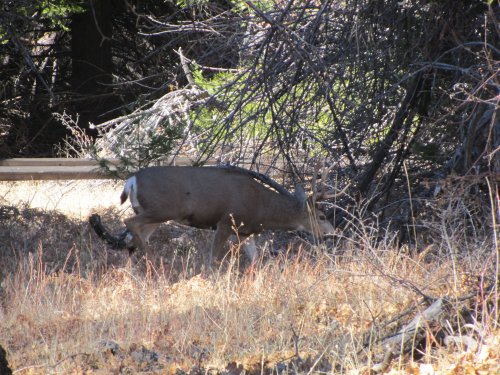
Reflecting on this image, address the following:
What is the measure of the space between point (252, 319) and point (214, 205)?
394 cm

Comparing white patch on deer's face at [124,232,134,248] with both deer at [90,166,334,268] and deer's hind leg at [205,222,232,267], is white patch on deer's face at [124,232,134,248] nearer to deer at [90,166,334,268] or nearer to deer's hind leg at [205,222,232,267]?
deer at [90,166,334,268]

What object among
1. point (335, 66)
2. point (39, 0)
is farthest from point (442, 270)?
point (39, 0)

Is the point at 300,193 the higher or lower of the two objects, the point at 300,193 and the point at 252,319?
the higher

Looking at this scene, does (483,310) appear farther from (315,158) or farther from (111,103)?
(111,103)

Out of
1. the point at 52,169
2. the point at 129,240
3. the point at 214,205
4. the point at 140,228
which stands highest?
the point at 52,169

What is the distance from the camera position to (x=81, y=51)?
17.9 meters

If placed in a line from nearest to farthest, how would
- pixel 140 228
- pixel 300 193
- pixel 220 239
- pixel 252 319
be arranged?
pixel 252 319, pixel 140 228, pixel 220 239, pixel 300 193

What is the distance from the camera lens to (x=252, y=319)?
250 inches

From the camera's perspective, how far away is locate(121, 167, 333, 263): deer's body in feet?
32.3

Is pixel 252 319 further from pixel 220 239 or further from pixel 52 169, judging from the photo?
pixel 52 169

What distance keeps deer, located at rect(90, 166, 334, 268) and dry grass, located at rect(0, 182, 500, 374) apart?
4.22ft

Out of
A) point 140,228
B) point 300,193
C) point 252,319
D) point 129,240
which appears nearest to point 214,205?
point 140,228

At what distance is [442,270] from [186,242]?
4526 mm

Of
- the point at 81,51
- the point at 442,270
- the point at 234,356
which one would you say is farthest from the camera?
the point at 81,51
